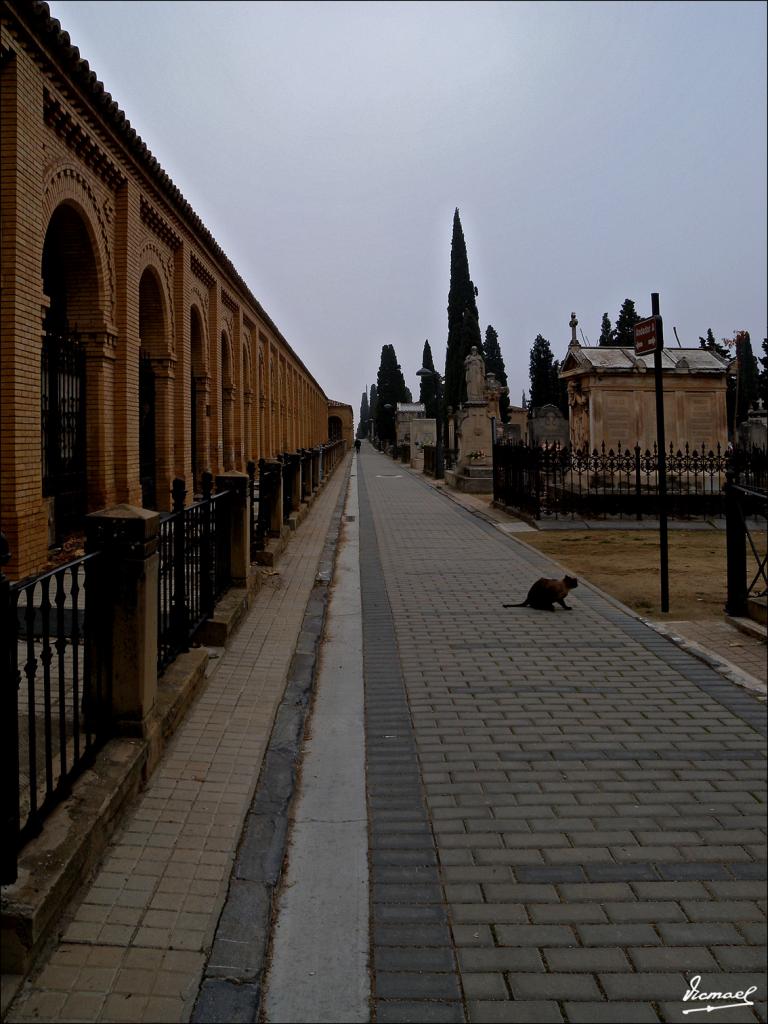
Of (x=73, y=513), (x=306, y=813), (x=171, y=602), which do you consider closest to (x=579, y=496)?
(x=73, y=513)

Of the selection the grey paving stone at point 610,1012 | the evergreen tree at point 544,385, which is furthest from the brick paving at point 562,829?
the evergreen tree at point 544,385

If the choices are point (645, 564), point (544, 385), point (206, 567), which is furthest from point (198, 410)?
point (544, 385)

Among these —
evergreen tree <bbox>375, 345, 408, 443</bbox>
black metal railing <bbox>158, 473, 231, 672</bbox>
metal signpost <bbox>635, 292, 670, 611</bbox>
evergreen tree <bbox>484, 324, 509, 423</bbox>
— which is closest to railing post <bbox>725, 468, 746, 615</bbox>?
metal signpost <bbox>635, 292, 670, 611</bbox>

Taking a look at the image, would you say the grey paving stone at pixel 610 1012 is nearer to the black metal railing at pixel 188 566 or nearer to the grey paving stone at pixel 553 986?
the grey paving stone at pixel 553 986

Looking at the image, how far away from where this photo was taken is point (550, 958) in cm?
273

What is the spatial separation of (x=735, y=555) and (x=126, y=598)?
6081 mm

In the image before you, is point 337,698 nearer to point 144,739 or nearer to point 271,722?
point 271,722

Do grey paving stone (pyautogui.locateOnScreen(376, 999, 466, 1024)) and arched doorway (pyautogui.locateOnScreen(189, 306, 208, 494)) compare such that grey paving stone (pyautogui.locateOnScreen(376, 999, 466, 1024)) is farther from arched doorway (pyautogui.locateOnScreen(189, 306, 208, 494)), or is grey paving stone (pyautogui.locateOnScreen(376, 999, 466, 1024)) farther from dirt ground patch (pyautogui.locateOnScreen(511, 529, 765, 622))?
arched doorway (pyautogui.locateOnScreen(189, 306, 208, 494))

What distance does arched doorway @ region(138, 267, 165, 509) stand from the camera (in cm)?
1477

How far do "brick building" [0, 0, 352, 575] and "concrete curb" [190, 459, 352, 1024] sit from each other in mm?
4940

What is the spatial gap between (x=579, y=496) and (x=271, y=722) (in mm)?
13206

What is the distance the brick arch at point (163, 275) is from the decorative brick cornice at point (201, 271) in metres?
1.71

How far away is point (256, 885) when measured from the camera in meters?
3.22

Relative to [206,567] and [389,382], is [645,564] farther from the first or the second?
[389,382]
